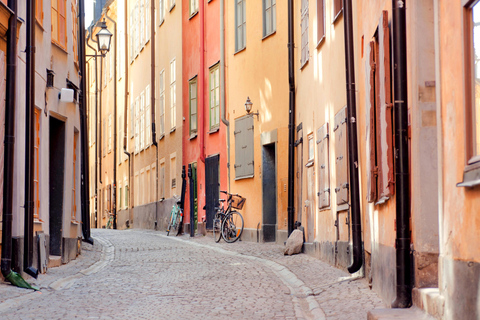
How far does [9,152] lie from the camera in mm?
9836

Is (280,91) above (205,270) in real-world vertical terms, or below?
above

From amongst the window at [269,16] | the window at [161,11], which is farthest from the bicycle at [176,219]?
the window at [161,11]

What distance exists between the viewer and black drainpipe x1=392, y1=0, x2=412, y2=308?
6.98 m

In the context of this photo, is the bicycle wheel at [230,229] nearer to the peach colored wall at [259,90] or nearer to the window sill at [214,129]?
the peach colored wall at [259,90]

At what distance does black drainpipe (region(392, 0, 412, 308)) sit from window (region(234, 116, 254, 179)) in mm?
12512

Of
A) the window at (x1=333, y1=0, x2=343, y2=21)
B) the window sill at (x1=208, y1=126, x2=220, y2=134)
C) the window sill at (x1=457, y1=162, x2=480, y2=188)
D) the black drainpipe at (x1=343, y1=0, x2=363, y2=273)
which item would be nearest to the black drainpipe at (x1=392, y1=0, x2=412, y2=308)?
the window sill at (x1=457, y1=162, x2=480, y2=188)

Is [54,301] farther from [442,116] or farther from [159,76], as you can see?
[159,76]

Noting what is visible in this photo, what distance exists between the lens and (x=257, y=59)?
64.5 ft

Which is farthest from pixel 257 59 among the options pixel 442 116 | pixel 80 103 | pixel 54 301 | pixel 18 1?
pixel 442 116

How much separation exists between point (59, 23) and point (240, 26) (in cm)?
730

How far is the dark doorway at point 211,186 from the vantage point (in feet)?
73.3

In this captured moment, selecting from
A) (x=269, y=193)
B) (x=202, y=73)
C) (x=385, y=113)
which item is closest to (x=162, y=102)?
(x=202, y=73)

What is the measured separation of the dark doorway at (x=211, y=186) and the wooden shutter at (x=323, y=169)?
8465mm

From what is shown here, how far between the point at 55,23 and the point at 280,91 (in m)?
5.94
